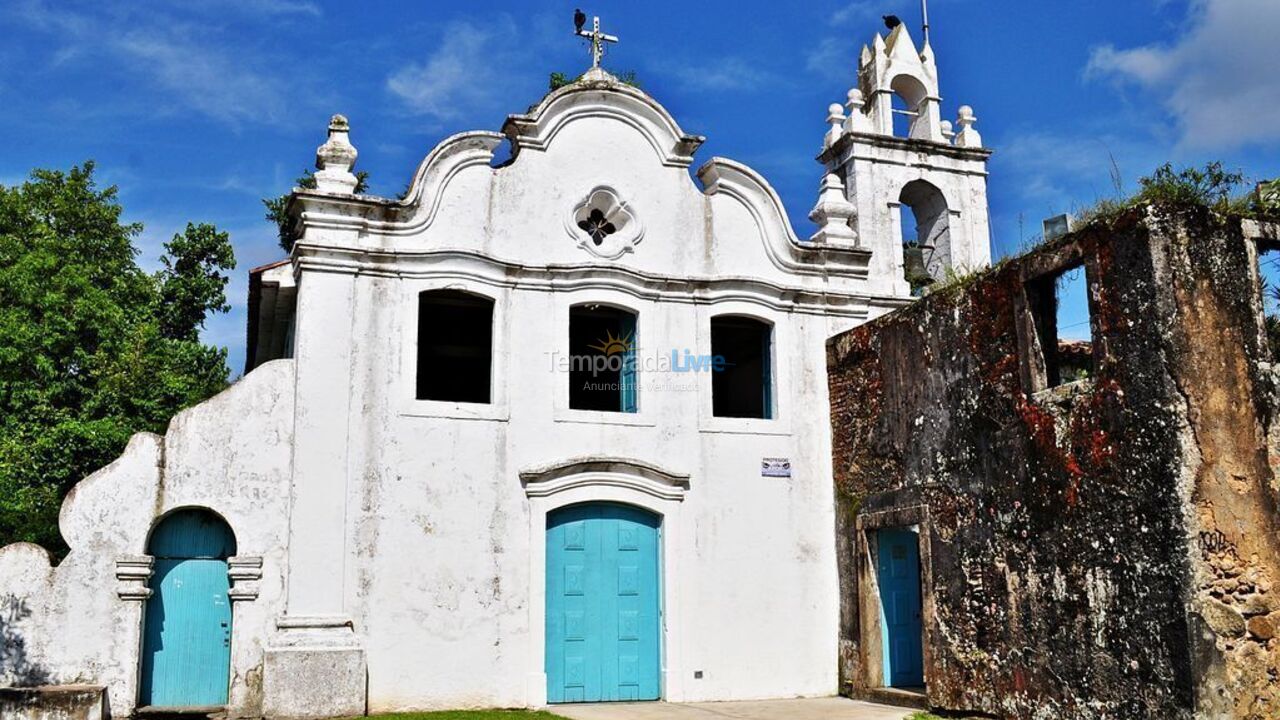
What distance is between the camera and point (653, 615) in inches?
508

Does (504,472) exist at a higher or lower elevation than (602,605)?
higher

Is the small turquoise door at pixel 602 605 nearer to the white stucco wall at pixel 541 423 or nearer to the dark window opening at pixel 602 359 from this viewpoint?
the white stucco wall at pixel 541 423

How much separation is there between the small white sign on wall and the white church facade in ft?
0.12

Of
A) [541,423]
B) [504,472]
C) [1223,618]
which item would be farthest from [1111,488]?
[504,472]

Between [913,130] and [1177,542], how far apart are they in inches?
400

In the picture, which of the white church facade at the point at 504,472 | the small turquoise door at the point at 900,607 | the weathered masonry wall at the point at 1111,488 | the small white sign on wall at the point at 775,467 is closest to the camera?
the weathered masonry wall at the point at 1111,488

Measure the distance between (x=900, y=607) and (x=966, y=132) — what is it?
7.81 meters

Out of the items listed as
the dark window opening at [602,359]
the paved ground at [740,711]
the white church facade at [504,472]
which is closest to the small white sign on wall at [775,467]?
the white church facade at [504,472]

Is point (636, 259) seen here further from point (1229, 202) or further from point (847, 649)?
point (1229, 202)

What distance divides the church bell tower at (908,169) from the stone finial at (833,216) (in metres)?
0.64

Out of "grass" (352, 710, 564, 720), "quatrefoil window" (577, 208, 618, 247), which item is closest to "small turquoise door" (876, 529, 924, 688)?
"grass" (352, 710, 564, 720)

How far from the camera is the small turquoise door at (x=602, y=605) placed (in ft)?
41.0

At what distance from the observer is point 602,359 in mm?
13875

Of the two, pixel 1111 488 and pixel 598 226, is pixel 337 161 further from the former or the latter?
pixel 1111 488
